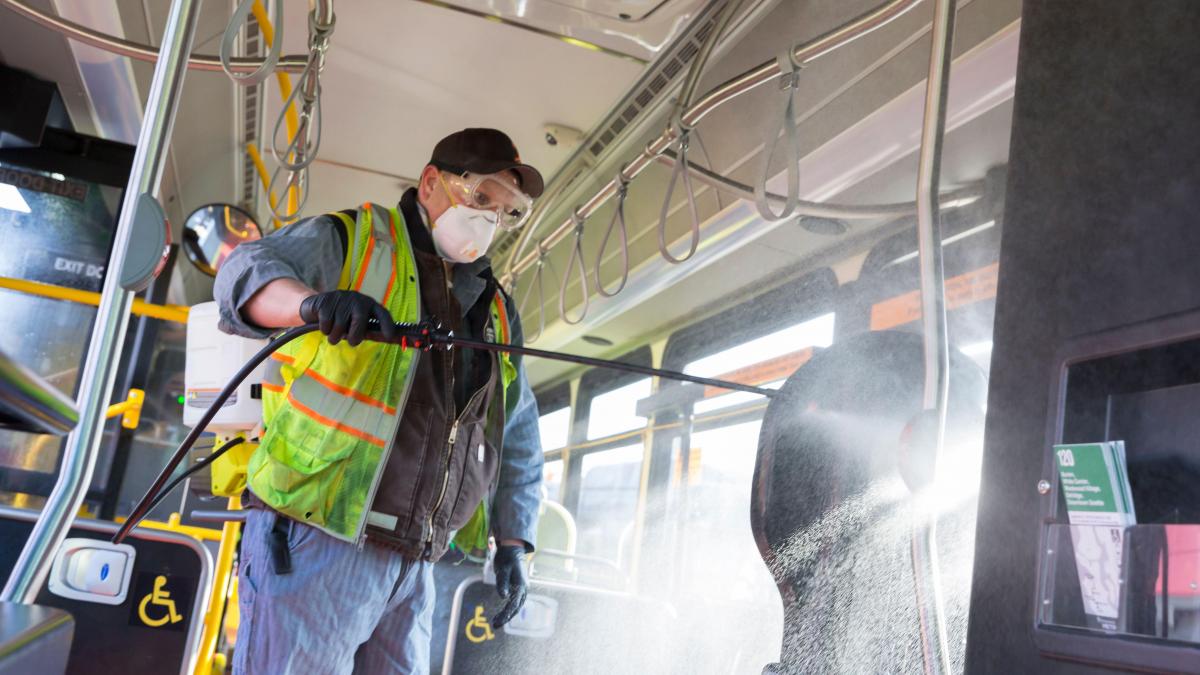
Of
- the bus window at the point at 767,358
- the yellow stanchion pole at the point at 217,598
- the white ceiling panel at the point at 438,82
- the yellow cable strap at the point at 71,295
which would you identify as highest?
the white ceiling panel at the point at 438,82

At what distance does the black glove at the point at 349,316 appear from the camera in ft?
6.26

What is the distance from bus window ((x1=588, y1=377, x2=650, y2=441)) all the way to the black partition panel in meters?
6.76

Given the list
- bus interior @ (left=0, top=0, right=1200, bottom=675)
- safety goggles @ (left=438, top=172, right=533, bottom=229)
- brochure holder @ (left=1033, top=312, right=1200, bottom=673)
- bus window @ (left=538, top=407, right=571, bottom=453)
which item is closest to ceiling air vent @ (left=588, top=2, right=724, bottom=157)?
bus interior @ (left=0, top=0, right=1200, bottom=675)

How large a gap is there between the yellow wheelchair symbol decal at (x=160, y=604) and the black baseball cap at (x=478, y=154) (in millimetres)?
1955

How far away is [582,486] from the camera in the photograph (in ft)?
31.2

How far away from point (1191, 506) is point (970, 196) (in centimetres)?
383

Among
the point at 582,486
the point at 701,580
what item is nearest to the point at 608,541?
the point at 582,486

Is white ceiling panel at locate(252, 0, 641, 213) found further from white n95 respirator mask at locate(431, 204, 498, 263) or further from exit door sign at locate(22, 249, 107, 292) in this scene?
white n95 respirator mask at locate(431, 204, 498, 263)

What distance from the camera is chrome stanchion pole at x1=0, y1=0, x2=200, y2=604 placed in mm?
1218

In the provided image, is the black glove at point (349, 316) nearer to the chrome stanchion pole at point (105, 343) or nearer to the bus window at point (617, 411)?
the chrome stanchion pole at point (105, 343)

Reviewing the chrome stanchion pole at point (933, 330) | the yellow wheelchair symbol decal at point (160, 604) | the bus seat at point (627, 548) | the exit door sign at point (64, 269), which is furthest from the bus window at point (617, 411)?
the chrome stanchion pole at point (933, 330)

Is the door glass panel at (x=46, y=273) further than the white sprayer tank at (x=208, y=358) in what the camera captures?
Yes

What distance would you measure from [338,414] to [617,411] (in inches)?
262

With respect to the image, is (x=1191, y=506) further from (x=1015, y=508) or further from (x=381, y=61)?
(x=381, y=61)
